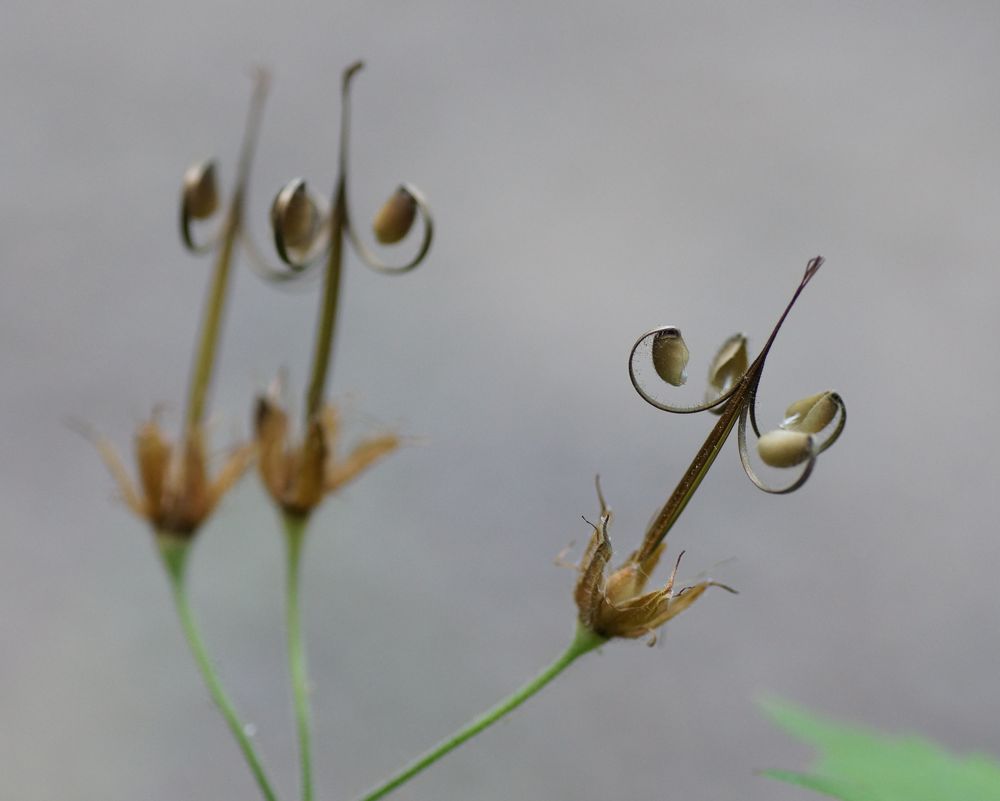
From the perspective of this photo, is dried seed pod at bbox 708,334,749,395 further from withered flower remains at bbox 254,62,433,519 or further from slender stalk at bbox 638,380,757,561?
withered flower remains at bbox 254,62,433,519

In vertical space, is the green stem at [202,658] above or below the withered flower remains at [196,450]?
below

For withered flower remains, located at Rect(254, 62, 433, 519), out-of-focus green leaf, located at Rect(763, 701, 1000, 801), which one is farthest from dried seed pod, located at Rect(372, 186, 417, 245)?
out-of-focus green leaf, located at Rect(763, 701, 1000, 801)

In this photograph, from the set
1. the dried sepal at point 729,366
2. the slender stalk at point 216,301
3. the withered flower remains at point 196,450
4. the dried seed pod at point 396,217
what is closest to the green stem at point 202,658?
the withered flower remains at point 196,450

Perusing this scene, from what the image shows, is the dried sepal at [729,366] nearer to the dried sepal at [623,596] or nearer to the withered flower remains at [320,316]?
the dried sepal at [623,596]

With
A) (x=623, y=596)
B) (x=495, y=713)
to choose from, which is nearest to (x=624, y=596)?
(x=623, y=596)

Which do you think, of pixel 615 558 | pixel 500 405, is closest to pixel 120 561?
pixel 500 405

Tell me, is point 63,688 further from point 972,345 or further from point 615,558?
point 972,345
